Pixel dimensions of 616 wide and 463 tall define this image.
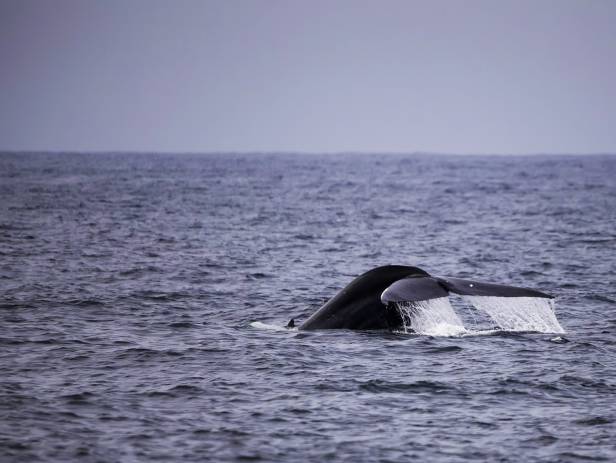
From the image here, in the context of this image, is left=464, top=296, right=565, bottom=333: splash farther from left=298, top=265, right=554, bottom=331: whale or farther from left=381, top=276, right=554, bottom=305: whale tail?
left=381, top=276, right=554, bottom=305: whale tail

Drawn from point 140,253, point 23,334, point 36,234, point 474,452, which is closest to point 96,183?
point 36,234

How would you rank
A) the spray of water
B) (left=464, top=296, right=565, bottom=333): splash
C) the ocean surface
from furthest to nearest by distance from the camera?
(left=464, top=296, right=565, bottom=333): splash < the spray of water < the ocean surface

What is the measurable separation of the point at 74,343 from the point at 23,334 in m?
1.22

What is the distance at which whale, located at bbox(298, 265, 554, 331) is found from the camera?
47.3 feet

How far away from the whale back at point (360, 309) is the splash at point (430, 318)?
10.1 inches

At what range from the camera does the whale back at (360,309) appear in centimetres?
1609

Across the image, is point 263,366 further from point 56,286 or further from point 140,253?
point 140,253

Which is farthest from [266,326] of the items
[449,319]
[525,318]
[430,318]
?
[525,318]

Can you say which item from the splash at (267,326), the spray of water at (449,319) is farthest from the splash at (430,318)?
the splash at (267,326)

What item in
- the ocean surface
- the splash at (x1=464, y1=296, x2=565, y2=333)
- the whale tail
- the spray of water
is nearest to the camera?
the ocean surface

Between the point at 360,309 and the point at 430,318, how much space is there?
1.42m

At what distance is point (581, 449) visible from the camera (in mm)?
10938

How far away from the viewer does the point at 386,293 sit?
1420 centimetres

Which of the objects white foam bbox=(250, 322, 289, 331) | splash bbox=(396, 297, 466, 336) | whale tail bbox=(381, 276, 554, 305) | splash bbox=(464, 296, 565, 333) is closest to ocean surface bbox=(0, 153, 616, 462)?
white foam bbox=(250, 322, 289, 331)
